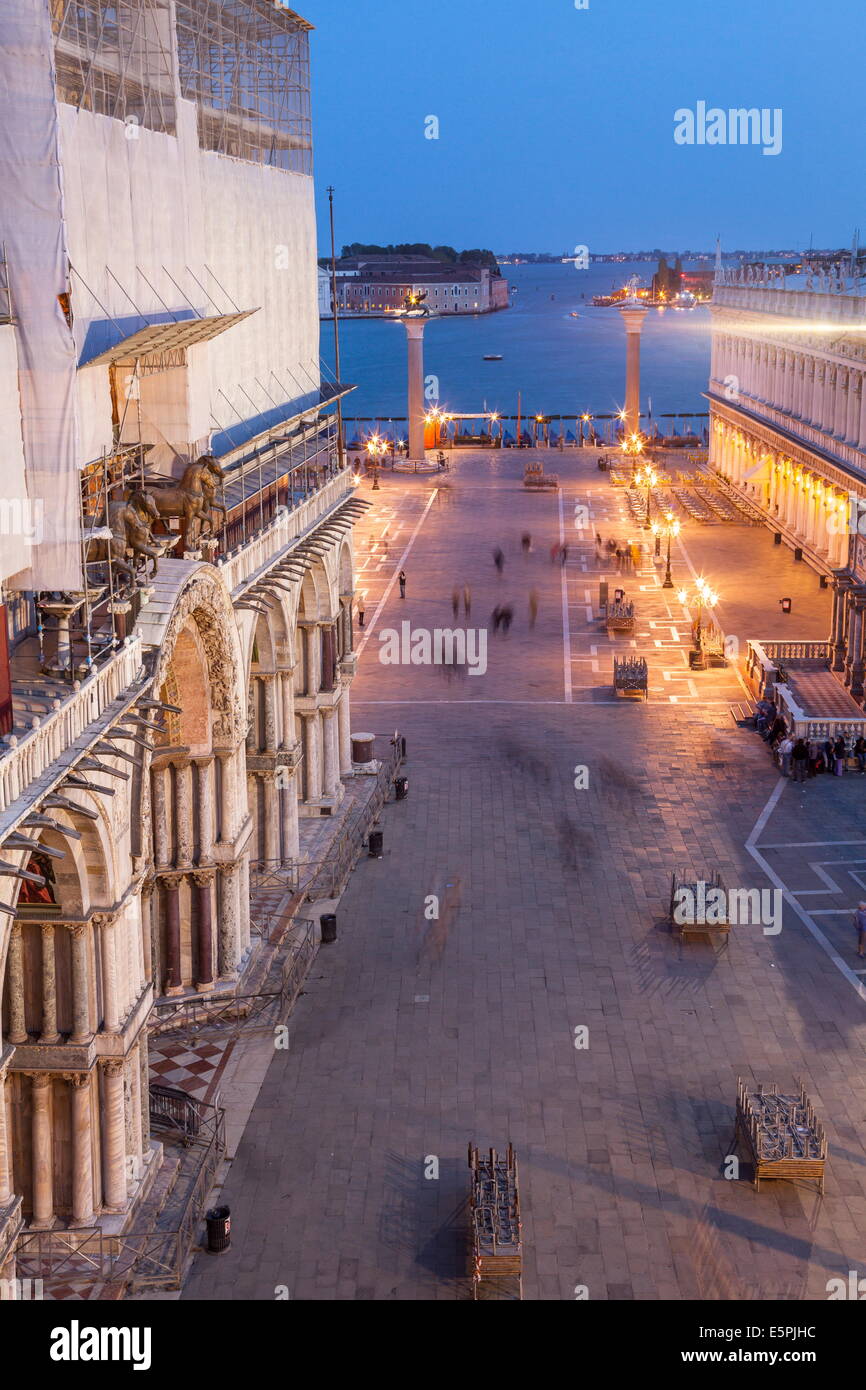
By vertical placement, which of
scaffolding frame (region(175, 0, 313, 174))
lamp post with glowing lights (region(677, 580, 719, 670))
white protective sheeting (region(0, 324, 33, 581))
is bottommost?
lamp post with glowing lights (region(677, 580, 719, 670))

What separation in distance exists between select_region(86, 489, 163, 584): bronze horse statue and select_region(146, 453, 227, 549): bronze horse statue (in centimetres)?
249

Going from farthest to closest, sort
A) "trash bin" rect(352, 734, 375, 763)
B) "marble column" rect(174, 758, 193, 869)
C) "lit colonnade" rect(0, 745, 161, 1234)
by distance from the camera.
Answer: "trash bin" rect(352, 734, 375, 763) → "marble column" rect(174, 758, 193, 869) → "lit colonnade" rect(0, 745, 161, 1234)

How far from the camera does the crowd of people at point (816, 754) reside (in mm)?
38281

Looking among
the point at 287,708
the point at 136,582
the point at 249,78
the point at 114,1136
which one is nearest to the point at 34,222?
the point at 136,582

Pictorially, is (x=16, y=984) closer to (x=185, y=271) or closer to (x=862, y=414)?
(x=185, y=271)

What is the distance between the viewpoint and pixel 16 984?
18.6 metres

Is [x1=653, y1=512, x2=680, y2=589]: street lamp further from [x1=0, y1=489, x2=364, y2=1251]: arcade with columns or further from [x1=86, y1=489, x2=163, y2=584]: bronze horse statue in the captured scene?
[x1=86, y1=489, x2=163, y2=584]: bronze horse statue

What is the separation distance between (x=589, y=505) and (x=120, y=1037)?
66519 mm

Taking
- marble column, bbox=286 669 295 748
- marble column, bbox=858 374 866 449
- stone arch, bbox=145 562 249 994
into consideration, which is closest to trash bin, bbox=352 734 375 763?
marble column, bbox=286 669 295 748

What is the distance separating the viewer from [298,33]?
38.3 m

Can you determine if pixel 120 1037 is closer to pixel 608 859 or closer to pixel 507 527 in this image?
pixel 608 859

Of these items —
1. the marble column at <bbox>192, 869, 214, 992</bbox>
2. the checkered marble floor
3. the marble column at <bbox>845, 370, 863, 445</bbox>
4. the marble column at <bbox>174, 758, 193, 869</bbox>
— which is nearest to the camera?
the checkered marble floor

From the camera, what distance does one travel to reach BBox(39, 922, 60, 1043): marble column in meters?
18.4
